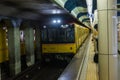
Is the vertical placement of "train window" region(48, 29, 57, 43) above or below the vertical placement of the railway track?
above

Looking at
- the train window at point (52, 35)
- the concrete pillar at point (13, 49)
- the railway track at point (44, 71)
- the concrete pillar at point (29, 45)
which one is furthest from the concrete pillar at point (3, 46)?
the concrete pillar at point (29, 45)

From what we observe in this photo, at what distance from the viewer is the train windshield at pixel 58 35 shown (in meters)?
15.2

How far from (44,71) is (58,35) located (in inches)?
93.9

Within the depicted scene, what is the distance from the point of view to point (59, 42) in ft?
49.6

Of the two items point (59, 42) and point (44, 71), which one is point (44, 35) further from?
point (44, 71)

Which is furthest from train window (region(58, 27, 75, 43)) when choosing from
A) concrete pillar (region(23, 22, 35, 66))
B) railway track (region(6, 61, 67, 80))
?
concrete pillar (region(23, 22, 35, 66))

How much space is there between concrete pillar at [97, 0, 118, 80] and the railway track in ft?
27.8

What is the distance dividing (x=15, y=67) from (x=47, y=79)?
4283 millimetres

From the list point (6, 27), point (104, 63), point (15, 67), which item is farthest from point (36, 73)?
point (104, 63)

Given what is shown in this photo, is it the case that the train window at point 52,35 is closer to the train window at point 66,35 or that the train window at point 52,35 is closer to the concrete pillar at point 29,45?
the train window at point 66,35

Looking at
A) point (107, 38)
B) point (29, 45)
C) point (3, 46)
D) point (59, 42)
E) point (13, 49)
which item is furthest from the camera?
point (29, 45)

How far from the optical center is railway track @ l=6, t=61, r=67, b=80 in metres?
13.8

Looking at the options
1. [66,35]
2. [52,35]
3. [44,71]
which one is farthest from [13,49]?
[66,35]

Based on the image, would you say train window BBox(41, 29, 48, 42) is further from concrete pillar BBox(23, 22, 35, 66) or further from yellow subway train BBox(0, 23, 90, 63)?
concrete pillar BBox(23, 22, 35, 66)
